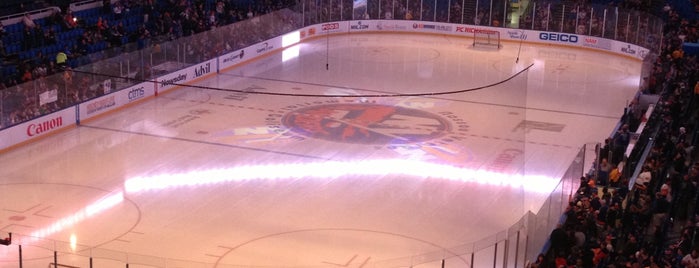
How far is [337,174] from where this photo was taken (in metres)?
20.9

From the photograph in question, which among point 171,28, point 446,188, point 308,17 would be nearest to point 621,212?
point 446,188

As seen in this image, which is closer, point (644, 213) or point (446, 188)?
point (644, 213)

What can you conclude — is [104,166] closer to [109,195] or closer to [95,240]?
[109,195]

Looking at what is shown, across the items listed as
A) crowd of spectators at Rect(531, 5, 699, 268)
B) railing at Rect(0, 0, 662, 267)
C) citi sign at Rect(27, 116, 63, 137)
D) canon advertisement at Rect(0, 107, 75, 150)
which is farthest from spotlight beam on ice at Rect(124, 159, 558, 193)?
citi sign at Rect(27, 116, 63, 137)

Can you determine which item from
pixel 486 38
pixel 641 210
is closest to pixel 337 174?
pixel 641 210

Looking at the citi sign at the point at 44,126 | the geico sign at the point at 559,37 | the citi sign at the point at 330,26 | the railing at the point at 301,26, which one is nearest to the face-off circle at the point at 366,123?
the railing at the point at 301,26

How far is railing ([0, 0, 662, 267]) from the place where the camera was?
14.1 m

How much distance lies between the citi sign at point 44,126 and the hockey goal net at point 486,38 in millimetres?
18207

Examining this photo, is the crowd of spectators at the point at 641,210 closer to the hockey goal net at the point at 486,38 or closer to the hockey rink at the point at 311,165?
the hockey rink at the point at 311,165

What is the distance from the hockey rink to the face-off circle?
0.26 ft

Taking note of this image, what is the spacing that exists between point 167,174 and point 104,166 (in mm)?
1554

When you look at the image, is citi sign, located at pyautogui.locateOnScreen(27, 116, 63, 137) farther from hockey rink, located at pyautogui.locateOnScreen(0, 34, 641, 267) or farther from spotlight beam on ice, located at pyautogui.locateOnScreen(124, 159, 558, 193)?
spotlight beam on ice, located at pyautogui.locateOnScreen(124, 159, 558, 193)

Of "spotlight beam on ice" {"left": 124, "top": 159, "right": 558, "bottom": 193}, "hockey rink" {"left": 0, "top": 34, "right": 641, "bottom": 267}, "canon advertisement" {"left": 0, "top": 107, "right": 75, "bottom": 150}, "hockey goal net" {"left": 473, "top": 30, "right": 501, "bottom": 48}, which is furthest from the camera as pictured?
"hockey goal net" {"left": 473, "top": 30, "right": 501, "bottom": 48}

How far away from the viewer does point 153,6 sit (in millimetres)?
32438
